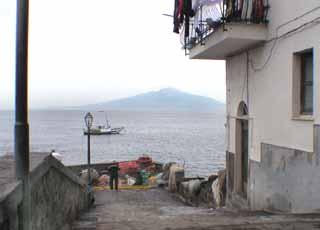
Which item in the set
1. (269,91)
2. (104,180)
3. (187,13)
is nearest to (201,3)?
(187,13)

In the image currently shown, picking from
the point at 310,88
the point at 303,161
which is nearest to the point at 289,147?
the point at 303,161

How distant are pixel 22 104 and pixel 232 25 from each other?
21.6 ft

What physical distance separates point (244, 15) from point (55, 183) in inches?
239

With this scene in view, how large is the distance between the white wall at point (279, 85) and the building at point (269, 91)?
0.02 meters

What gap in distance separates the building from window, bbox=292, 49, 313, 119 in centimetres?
2

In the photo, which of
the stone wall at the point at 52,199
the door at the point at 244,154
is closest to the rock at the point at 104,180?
the door at the point at 244,154

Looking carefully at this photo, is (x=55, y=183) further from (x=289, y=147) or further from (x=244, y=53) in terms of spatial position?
(x=244, y=53)

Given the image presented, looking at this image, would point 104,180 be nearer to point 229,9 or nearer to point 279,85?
point 229,9

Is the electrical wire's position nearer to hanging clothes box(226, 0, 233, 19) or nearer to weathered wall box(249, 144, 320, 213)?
hanging clothes box(226, 0, 233, 19)

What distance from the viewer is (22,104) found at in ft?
12.7

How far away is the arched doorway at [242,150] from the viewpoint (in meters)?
11.7

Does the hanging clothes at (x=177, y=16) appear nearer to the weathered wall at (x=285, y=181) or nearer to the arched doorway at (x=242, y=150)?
the arched doorway at (x=242, y=150)

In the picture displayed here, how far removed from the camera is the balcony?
9.37 meters

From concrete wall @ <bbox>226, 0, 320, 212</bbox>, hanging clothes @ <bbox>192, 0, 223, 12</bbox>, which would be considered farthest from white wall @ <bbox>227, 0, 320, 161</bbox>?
hanging clothes @ <bbox>192, 0, 223, 12</bbox>
